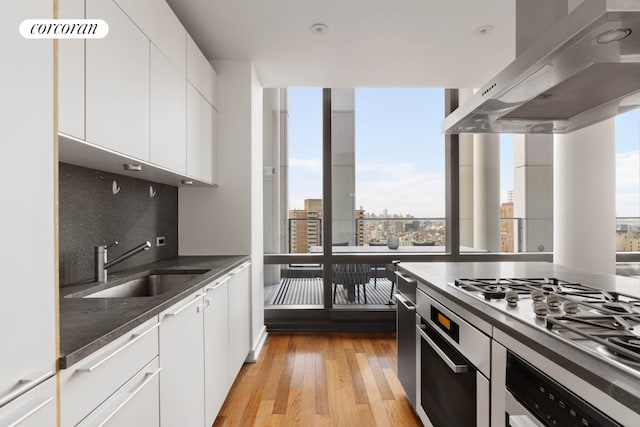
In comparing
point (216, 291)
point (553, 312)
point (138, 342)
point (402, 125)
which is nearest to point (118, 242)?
point (216, 291)

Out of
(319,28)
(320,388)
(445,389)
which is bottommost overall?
(320,388)

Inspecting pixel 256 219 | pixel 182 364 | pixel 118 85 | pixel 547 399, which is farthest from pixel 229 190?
pixel 547 399

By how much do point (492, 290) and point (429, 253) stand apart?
2476 mm

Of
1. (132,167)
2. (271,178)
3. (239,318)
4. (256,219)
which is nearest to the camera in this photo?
(132,167)

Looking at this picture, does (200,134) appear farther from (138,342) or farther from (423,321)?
(423,321)

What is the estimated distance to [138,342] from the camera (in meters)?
1.15

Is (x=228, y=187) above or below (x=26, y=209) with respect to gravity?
above

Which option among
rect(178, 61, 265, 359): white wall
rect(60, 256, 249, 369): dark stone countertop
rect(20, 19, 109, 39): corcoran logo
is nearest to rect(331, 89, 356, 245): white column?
rect(178, 61, 265, 359): white wall

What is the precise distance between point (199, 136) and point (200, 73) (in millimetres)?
471

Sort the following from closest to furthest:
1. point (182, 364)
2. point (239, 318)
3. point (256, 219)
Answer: point (182, 364) → point (239, 318) → point (256, 219)

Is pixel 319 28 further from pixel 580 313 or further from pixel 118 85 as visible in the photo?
pixel 580 313

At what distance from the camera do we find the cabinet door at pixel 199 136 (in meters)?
2.35

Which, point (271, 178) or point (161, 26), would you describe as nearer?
point (161, 26)

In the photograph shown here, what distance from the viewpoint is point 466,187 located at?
394cm
